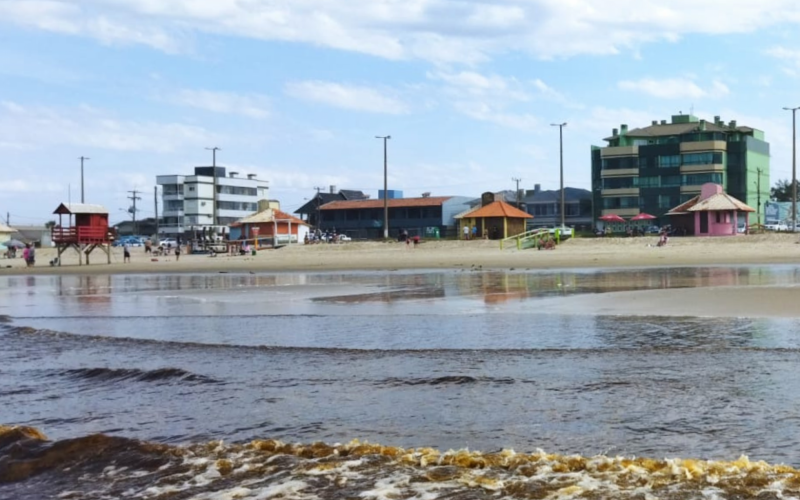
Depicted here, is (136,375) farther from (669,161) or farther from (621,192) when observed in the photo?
(621,192)

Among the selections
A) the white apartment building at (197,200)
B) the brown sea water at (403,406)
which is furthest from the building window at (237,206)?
the brown sea water at (403,406)

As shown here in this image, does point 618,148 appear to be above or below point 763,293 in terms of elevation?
above

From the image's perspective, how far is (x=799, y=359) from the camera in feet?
Answer: 33.8

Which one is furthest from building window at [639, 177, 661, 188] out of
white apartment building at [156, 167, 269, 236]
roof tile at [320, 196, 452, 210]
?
white apartment building at [156, 167, 269, 236]

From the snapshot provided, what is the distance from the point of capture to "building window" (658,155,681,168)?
91812mm

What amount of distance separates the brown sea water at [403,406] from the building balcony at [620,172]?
81169mm

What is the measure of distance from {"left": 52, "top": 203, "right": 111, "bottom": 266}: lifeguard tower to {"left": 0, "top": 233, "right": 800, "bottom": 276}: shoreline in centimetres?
186

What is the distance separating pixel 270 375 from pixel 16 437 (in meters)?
3.51

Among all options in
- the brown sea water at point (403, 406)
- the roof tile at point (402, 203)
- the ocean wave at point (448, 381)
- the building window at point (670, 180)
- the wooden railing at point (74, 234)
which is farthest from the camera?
the roof tile at point (402, 203)

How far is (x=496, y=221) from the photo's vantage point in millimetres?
68188

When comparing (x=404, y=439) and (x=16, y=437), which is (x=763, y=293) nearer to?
(x=404, y=439)

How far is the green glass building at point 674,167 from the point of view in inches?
3546

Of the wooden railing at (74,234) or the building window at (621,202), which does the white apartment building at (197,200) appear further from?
the wooden railing at (74,234)

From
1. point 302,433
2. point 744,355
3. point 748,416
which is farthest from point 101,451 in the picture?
point 744,355
